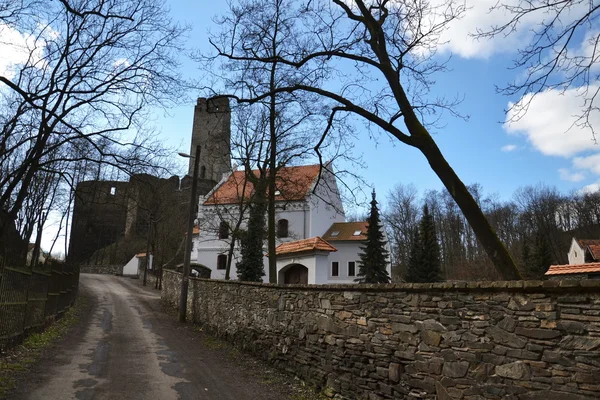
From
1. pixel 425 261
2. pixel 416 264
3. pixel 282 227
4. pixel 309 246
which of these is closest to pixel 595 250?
pixel 425 261

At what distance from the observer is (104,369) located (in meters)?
9.05

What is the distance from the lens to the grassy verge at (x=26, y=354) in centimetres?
740

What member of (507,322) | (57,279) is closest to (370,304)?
(507,322)

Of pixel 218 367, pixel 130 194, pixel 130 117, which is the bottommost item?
pixel 218 367

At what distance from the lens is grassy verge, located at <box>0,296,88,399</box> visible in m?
7.40

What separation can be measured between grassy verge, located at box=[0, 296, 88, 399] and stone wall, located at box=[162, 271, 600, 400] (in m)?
5.00

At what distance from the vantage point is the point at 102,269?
173 ft

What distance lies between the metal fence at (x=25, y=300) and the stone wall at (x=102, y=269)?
3821 centimetres

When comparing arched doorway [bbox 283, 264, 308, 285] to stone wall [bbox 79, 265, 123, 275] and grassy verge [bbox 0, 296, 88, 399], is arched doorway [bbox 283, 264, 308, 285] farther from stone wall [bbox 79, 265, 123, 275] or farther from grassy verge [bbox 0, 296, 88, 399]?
stone wall [bbox 79, 265, 123, 275]

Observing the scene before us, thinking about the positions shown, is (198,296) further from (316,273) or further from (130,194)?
(316,273)

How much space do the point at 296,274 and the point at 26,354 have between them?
55.8 ft

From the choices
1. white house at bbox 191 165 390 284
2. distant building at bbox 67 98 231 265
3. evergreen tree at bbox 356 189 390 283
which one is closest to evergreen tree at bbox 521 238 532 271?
evergreen tree at bbox 356 189 390 283

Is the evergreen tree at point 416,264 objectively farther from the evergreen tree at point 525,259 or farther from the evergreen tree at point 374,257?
the evergreen tree at point 525,259

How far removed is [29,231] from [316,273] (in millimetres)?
17924
